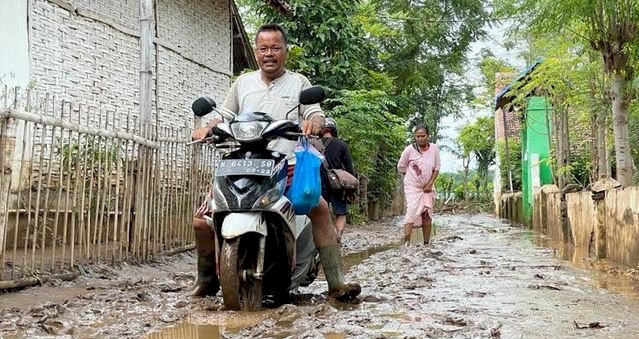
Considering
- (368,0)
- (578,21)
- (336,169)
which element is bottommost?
(336,169)

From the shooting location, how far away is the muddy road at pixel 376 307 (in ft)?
12.5

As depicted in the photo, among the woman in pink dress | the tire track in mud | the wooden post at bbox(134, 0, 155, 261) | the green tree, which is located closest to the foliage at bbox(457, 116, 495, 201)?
the woman in pink dress

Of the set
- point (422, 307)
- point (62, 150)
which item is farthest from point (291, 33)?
point (422, 307)

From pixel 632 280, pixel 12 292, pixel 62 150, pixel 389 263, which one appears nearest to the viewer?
pixel 12 292

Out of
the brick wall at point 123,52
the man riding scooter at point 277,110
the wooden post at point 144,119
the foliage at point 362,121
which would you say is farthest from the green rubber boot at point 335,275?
the foliage at point 362,121

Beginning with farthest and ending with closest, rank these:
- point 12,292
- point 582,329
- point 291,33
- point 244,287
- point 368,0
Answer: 1. point 368,0
2. point 291,33
3. point 12,292
4. point 244,287
5. point 582,329

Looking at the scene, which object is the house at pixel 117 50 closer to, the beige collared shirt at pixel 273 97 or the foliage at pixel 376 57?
the foliage at pixel 376 57

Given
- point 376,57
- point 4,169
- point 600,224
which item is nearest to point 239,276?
point 4,169

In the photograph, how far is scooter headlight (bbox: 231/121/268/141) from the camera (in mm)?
4312

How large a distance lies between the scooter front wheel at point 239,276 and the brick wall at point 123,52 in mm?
4471

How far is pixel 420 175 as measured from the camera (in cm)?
1048

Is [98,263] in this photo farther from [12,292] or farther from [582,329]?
[582,329]

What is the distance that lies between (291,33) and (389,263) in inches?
438

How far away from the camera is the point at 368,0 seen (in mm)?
27078
